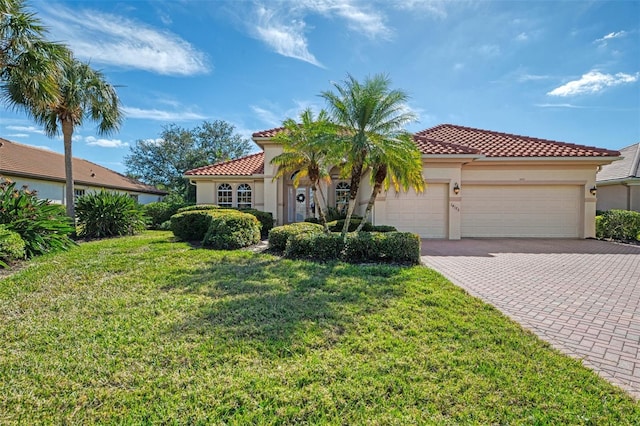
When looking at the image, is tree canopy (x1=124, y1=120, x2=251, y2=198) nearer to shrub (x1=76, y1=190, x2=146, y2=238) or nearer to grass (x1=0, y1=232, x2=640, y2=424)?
shrub (x1=76, y1=190, x2=146, y2=238)

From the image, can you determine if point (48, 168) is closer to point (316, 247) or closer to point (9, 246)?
point (9, 246)

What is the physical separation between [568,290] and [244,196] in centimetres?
1604

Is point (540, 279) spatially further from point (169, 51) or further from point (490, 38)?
point (169, 51)

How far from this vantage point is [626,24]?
1161cm

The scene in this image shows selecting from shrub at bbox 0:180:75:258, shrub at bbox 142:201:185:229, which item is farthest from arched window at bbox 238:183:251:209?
shrub at bbox 0:180:75:258

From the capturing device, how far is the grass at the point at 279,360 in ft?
8.54

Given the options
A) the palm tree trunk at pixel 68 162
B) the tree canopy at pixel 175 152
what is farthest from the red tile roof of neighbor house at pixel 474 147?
the tree canopy at pixel 175 152

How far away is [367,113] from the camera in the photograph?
868 centimetres

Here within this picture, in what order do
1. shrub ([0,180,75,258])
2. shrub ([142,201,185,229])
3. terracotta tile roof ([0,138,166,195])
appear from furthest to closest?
1. shrub ([142,201,185,229])
2. terracotta tile roof ([0,138,166,195])
3. shrub ([0,180,75,258])

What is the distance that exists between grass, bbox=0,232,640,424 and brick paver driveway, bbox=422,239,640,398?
1.86 feet

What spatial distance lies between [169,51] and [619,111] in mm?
25727

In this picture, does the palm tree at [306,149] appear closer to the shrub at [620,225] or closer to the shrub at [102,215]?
the shrub at [102,215]

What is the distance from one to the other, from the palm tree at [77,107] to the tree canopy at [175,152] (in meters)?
21.4

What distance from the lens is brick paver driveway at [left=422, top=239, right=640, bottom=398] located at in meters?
3.75
